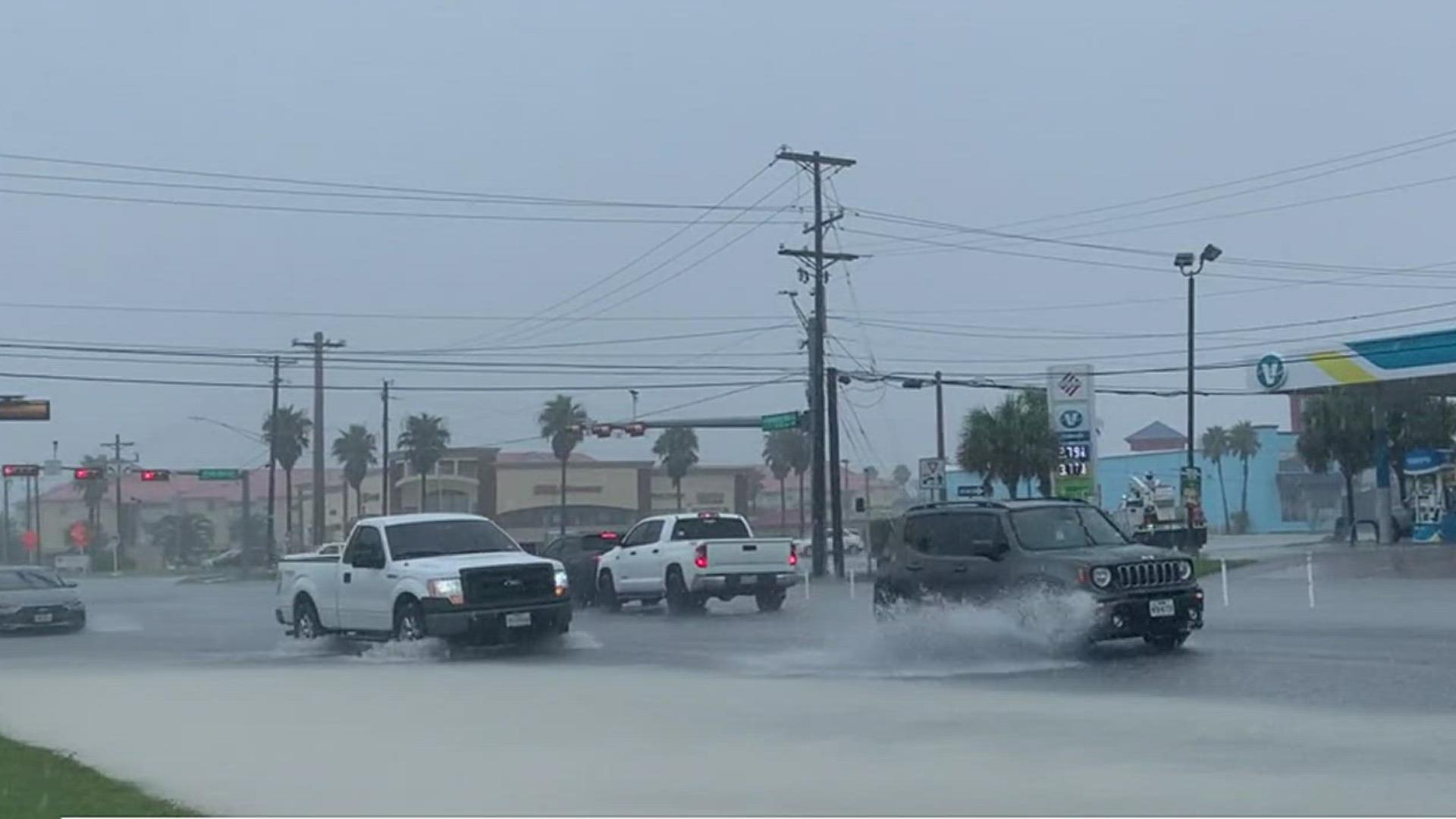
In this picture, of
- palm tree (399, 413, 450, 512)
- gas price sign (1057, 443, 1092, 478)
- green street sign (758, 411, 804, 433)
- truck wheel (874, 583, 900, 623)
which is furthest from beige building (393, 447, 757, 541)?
truck wheel (874, 583, 900, 623)

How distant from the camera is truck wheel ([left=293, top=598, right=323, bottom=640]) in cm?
2722

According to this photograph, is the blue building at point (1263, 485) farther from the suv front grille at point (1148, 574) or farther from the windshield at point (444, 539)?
the suv front grille at point (1148, 574)

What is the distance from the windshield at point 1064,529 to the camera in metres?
21.5

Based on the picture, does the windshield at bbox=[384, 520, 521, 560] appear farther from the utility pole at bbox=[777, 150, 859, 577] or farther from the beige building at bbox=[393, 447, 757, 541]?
the beige building at bbox=[393, 447, 757, 541]

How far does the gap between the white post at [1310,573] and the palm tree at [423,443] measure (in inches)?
1553

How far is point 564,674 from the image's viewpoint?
68.0 feet

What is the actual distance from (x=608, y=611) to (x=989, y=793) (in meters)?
24.7

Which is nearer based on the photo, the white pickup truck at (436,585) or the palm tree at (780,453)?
the white pickup truck at (436,585)

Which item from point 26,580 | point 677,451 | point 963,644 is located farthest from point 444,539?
point 677,451

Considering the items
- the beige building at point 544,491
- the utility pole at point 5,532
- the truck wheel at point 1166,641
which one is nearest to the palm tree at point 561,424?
the beige building at point 544,491

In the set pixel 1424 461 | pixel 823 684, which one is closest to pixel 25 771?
pixel 823 684

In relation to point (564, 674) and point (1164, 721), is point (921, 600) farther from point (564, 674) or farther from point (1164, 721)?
point (1164, 721)

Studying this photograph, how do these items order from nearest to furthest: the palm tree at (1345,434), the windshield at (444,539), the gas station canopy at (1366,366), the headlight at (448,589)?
the headlight at (448,589)
the windshield at (444,539)
the gas station canopy at (1366,366)
the palm tree at (1345,434)

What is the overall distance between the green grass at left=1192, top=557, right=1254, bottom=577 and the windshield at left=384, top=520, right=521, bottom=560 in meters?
20.9
